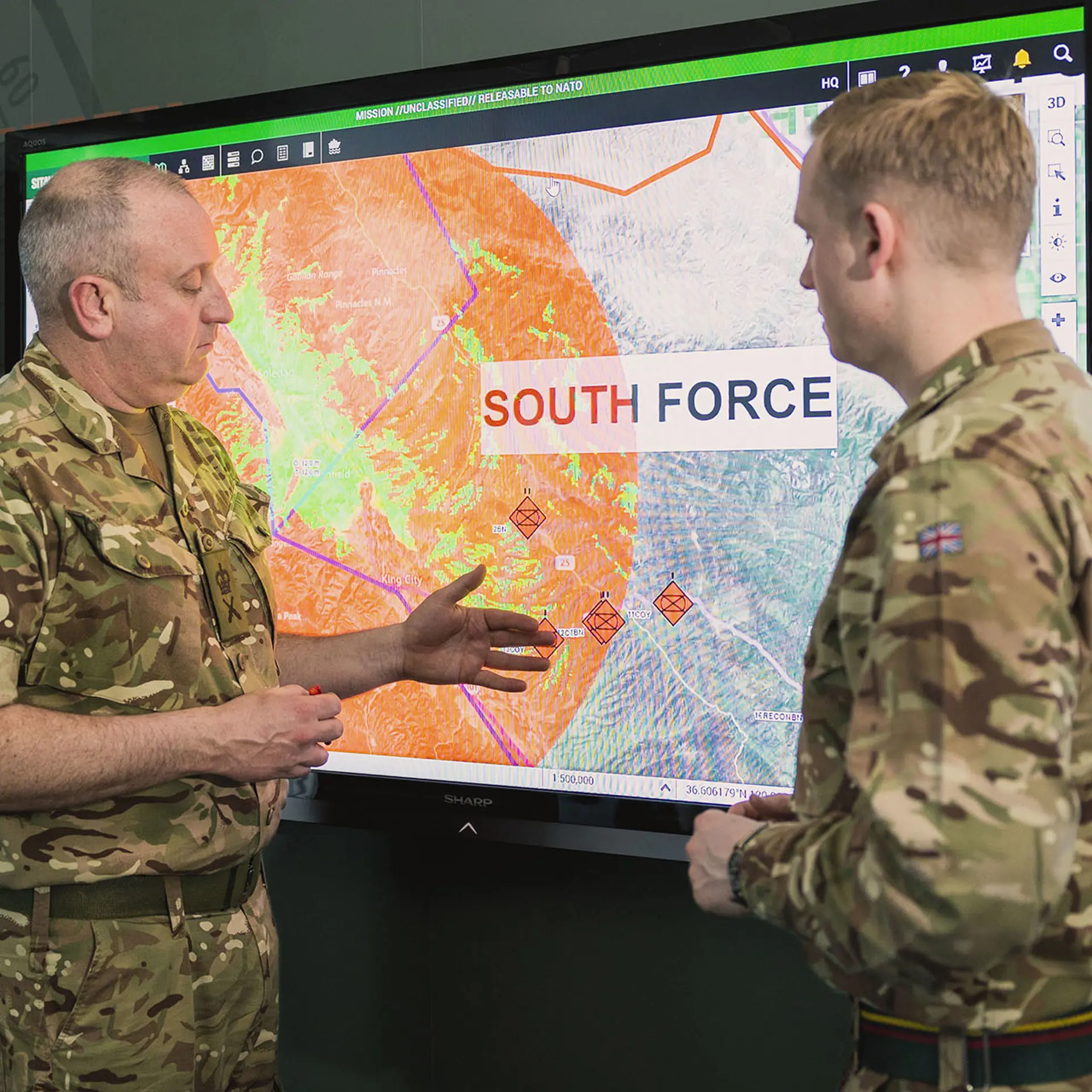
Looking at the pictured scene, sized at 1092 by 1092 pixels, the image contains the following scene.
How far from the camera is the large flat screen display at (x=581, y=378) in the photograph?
197 centimetres

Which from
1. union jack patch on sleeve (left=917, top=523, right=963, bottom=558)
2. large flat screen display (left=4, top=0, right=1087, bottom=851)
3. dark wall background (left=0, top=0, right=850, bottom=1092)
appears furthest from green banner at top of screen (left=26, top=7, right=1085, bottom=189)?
union jack patch on sleeve (left=917, top=523, right=963, bottom=558)

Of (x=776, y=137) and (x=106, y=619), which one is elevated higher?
(x=776, y=137)

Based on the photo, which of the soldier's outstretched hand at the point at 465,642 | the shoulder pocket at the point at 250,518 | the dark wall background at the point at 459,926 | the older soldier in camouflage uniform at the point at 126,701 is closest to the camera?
the older soldier in camouflage uniform at the point at 126,701

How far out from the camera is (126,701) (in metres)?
1.66

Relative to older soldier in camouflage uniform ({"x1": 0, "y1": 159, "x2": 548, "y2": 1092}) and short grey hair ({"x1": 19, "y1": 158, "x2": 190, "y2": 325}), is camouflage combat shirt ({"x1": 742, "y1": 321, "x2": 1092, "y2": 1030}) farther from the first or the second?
short grey hair ({"x1": 19, "y1": 158, "x2": 190, "y2": 325})

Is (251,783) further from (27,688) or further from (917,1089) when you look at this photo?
(917,1089)

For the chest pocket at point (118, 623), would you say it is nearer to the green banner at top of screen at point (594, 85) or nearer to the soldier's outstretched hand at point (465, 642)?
the soldier's outstretched hand at point (465, 642)

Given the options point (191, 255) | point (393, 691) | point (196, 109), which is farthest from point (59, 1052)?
point (196, 109)

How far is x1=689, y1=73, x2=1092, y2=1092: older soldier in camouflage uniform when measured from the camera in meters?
0.89

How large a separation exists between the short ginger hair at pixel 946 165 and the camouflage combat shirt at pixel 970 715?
9 cm

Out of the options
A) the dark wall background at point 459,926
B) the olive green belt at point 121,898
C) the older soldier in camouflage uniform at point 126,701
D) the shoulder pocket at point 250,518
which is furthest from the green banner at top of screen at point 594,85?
the olive green belt at point 121,898

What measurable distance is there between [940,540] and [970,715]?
133 millimetres
